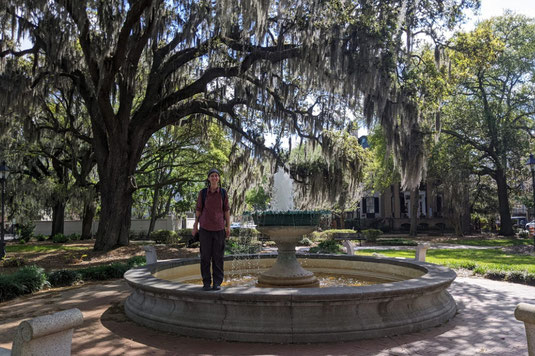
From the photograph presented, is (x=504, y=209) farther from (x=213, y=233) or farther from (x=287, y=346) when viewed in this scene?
(x=287, y=346)

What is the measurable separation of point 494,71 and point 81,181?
32324 mm

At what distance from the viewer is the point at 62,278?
35.1 feet

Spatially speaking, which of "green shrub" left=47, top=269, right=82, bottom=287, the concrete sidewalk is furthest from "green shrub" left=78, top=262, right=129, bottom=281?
the concrete sidewalk

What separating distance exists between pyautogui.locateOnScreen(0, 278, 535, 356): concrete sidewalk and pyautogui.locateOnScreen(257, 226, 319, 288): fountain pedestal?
2849 millimetres

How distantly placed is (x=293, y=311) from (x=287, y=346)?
1.49ft

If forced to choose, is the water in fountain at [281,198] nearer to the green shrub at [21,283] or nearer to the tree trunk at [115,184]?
the green shrub at [21,283]

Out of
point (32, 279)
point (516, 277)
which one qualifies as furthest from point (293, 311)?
point (516, 277)

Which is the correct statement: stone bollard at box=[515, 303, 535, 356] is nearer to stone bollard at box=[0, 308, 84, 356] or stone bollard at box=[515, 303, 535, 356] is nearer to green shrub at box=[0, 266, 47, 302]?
stone bollard at box=[0, 308, 84, 356]

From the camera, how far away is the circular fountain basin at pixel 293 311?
17.4 feet

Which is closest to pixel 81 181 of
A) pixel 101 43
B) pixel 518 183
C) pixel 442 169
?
pixel 101 43

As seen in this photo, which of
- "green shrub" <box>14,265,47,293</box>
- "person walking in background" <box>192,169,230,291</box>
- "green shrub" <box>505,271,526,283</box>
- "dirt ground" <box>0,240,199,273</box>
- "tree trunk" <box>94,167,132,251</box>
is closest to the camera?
"person walking in background" <box>192,169,230,291</box>

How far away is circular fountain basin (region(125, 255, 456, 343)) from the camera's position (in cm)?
531

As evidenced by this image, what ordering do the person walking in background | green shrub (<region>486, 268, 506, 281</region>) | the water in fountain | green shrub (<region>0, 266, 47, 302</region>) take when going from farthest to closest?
green shrub (<region>486, 268, 506, 281</region>) < the water in fountain < green shrub (<region>0, 266, 47, 302</region>) < the person walking in background

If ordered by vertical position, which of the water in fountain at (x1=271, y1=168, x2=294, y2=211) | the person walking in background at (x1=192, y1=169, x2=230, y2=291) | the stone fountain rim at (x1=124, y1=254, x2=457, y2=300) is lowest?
the stone fountain rim at (x1=124, y1=254, x2=457, y2=300)
